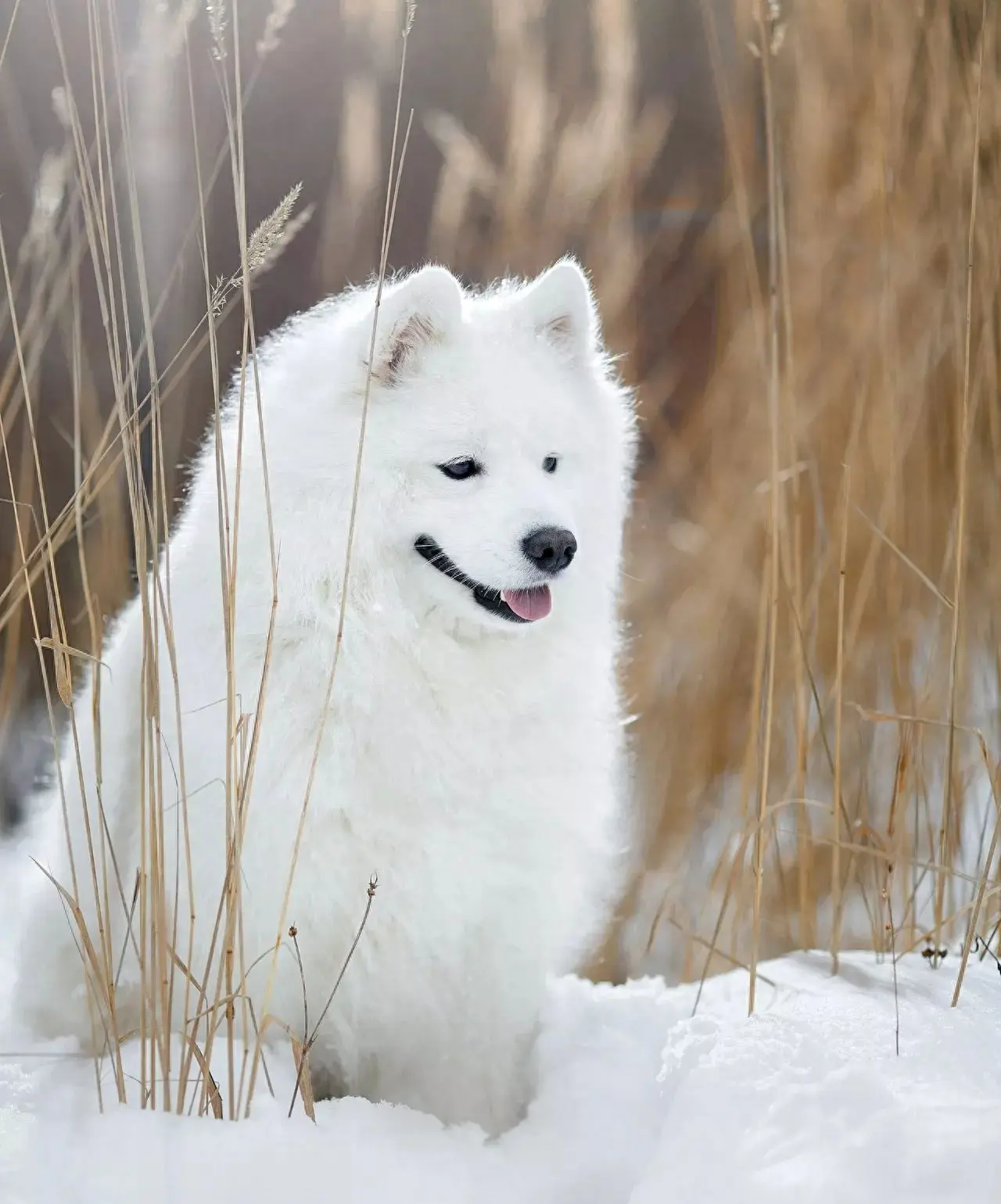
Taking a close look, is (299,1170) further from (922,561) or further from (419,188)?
(419,188)

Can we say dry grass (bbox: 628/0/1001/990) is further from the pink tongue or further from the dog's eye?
the dog's eye

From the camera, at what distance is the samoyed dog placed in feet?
5.41

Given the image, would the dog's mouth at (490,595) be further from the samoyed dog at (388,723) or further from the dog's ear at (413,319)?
the dog's ear at (413,319)

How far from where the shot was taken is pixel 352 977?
1.73m

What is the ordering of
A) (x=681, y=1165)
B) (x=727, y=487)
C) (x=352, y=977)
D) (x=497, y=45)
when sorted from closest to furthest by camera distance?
(x=681, y=1165)
(x=352, y=977)
(x=497, y=45)
(x=727, y=487)

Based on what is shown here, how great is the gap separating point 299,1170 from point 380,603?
0.84 meters

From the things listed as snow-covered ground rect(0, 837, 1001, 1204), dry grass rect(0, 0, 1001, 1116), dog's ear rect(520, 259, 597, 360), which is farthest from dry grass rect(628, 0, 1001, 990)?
dog's ear rect(520, 259, 597, 360)

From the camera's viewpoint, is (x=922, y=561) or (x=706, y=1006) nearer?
(x=706, y=1006)

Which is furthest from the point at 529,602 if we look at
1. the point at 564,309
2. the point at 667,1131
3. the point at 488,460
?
the point at 667,1131

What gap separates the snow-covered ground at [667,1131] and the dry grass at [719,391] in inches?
3.6

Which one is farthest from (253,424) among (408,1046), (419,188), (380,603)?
(419,188)

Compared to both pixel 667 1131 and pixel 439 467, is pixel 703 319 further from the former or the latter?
pixel 667 1131

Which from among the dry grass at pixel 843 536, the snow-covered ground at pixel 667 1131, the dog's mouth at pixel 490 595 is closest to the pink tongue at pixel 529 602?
the dog's mouth at pixel 490 595

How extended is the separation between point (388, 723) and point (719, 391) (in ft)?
5.14
